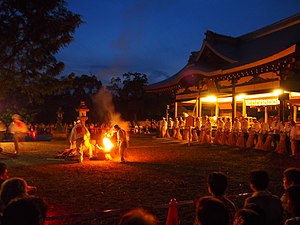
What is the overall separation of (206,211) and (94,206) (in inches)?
161

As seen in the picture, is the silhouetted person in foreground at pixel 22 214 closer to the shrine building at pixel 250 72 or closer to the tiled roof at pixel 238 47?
the shrine building at pixel 250 72

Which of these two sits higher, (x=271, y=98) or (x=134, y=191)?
(x=271, y=98)

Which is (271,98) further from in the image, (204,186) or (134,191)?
(134,191)

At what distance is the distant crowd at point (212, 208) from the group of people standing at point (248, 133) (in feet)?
35.6

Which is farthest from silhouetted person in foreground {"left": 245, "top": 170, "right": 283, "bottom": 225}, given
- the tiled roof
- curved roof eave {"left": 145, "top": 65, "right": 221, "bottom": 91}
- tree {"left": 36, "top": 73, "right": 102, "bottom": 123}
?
tree {"left": 36, "top": 73, "right": 102, "bottom": 123}

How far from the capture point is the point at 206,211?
2502mm

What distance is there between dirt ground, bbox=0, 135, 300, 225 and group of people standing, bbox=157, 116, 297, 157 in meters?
1.03

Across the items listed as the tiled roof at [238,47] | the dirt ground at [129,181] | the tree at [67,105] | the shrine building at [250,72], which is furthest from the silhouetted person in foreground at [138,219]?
the tree at [67,105]

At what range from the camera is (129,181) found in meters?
8.48

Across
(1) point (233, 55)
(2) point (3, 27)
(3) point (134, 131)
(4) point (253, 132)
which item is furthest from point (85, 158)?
(3) point (134, 131)

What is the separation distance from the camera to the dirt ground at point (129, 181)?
580 cm

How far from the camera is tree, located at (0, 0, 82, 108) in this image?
12852 millimetres

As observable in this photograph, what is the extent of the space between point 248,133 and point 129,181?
10.5 metres

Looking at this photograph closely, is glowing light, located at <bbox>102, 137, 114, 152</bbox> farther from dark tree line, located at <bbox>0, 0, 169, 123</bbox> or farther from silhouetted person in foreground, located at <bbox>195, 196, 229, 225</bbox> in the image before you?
silhouetted person in foreground, located at <bbox>195, 196, 229, 225</bbox>
